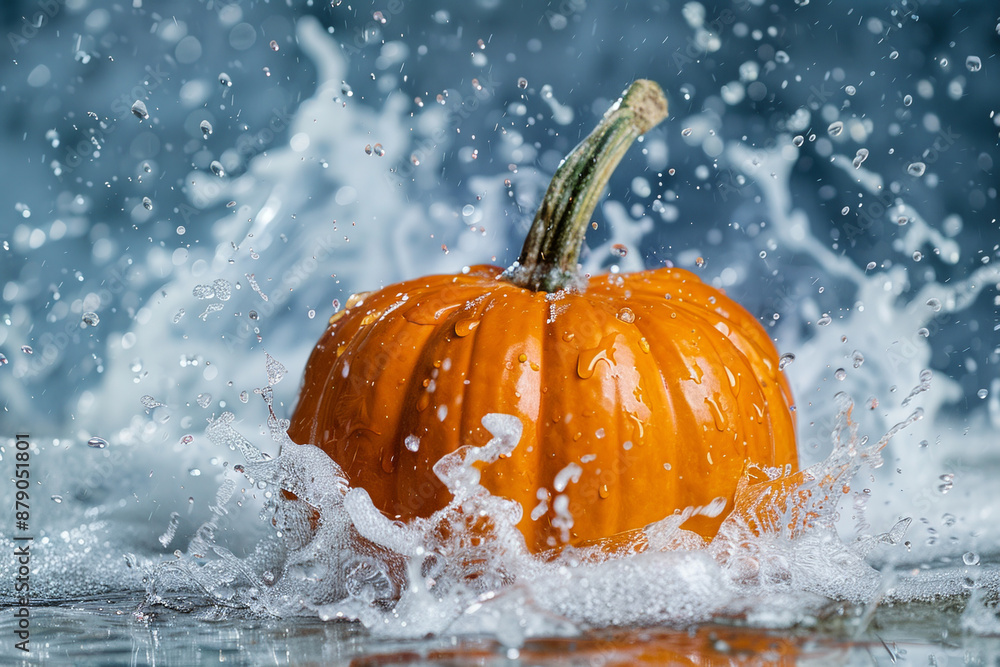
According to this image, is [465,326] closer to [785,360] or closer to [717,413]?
[717,413]

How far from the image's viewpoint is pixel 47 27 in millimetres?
2094

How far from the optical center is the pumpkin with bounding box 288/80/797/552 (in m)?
0.98

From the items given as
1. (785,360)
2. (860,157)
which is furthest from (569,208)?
(860,157)

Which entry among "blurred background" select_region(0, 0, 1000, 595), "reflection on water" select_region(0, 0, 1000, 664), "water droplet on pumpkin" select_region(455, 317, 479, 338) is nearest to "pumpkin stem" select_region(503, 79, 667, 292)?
"water droplet on pumpkin" select_region(455, 317, 479, 338)

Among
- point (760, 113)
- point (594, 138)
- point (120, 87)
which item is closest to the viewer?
point (594, 138)

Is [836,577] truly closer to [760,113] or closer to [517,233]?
[517,233]

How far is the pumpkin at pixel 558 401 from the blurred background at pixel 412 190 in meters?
0.76

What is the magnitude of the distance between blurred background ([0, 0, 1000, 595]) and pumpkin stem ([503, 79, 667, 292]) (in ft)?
2.10

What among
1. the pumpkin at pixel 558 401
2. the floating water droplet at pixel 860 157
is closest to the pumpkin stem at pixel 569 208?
the pumpkin at pixel 558 401

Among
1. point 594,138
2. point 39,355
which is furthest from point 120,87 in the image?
point 594,138

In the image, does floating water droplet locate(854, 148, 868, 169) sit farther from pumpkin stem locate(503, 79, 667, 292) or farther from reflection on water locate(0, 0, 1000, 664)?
pumpkin stem locate(503, 79, 667, 292)

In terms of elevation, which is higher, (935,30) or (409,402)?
(935,30)

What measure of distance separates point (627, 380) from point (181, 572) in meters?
0.64

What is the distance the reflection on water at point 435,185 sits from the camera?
1.88m
